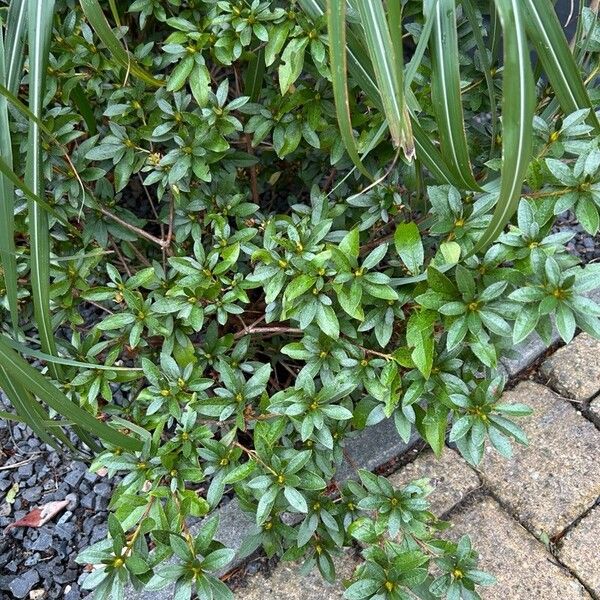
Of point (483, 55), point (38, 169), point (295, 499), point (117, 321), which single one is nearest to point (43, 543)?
point (117, 321)

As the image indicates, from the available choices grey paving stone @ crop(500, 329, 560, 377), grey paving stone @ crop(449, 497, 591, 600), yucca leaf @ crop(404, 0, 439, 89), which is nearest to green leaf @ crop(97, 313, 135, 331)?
yucca leaf @ crop(404, 0, 439, 89)

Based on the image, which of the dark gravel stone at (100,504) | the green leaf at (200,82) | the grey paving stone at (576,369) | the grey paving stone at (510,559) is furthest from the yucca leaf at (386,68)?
the dark gravel stone at (100,504)

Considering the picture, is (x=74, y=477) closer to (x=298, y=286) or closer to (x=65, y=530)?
(x=65, y=530)

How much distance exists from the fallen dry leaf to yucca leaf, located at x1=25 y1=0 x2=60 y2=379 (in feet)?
2.12

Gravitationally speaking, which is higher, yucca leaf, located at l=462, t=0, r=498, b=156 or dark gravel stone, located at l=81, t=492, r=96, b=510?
yucca leaf, located at l=462, t=0, r=498, b=156

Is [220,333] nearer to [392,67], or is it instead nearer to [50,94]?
[50,94]

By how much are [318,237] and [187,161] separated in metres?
0.31

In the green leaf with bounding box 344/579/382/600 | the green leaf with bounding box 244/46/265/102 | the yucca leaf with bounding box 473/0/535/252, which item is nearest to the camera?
the yucca leaf with bounding box 473/0/535/252

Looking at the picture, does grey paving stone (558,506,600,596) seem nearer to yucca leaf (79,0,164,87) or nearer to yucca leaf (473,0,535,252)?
yucca leaf (473,0,535,252)

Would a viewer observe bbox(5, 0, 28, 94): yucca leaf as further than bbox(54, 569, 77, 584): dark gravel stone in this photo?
No

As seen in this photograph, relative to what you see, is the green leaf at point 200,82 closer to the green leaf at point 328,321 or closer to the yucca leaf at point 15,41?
the yucca leaf at point 15,41

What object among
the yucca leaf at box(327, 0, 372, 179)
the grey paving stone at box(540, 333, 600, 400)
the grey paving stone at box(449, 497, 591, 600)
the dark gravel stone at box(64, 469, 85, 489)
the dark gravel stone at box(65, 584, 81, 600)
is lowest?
the grey paving stone at box(449, 497, 591, 600)

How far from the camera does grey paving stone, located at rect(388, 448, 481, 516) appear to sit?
1704 mm

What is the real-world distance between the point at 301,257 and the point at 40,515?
1060 mm
